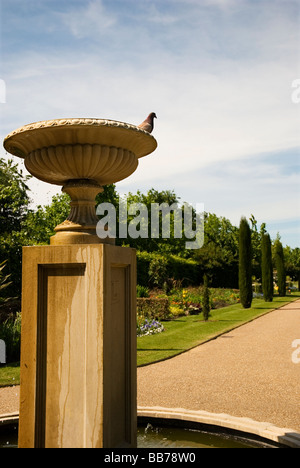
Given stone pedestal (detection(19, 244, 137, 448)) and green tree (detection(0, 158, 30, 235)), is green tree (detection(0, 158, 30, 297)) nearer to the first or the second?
green tree (detection(0, 158, 30, 235))

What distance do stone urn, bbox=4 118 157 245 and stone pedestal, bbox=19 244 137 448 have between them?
0.96 feet

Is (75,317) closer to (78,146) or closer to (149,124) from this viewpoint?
(78,146)

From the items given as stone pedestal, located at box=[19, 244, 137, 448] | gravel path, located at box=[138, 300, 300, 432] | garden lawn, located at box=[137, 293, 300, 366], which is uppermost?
stone pedestal, located at box=[19, 244, 137, 448]

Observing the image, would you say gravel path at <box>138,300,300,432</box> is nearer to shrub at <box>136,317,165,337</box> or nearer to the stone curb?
the stone curb

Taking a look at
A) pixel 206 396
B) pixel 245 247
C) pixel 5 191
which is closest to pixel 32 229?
pixel 5 191

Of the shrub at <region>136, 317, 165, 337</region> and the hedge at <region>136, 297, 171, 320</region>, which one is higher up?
the hedge at <region>136, 297, 171, 320</region>

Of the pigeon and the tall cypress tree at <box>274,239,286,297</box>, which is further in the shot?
the tall cypress tree at <box>274,239,286,297</box>

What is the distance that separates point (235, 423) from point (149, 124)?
134 inches

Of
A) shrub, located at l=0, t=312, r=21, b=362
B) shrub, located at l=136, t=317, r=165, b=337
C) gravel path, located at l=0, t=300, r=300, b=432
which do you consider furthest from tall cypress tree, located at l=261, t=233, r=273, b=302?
shrub, located at l=0, t=312, r=21, b=362

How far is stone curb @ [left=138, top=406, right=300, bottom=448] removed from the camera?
437cm

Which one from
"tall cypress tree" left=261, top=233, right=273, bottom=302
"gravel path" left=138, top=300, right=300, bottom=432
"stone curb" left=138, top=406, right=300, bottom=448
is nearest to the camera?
"stone curb" left=138, top=406, right=300, bottom=448

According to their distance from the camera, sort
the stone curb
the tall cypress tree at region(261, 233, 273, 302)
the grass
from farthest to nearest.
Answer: the tall cypress tree at region(261, 233, 273, 302)
the grass
the stone curb

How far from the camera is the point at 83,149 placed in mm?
3447

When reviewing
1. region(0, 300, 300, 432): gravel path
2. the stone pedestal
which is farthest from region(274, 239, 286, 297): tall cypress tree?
the stone pedestal
